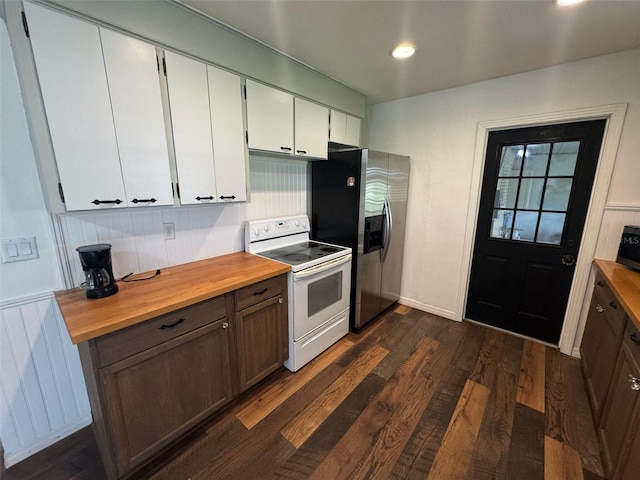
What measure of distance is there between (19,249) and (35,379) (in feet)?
2.43

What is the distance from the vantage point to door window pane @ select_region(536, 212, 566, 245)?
90.7 inches

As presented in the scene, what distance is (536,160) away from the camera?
2.36m

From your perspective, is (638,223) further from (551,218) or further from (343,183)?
(343,183)

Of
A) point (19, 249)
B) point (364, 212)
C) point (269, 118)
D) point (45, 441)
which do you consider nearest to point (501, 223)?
point (364, 212)

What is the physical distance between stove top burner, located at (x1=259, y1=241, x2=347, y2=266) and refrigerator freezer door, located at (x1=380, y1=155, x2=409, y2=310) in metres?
0.75

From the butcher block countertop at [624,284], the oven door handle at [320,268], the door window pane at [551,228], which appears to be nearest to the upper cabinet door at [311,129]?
the oven door handle at [320,268]

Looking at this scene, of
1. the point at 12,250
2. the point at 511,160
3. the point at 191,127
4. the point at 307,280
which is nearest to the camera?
the point at 12,250

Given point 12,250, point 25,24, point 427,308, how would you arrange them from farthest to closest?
point 427,308, point 12,250, point 25,24

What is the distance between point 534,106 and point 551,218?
3.22 feet

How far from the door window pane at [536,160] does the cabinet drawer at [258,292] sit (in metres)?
2.41

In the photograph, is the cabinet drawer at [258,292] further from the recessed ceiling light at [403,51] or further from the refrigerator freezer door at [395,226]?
the recessed ceiling light at [403,51]

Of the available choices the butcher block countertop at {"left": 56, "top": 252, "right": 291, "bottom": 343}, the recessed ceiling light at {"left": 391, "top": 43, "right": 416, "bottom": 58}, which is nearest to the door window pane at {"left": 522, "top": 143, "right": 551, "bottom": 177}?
the recessed ceiling light at {"left": 391, "top": 43, "right": 416, "bottom": 58}

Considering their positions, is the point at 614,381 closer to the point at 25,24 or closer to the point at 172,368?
the point at 172,368

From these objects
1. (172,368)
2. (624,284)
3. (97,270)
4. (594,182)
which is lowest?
(172,368)
